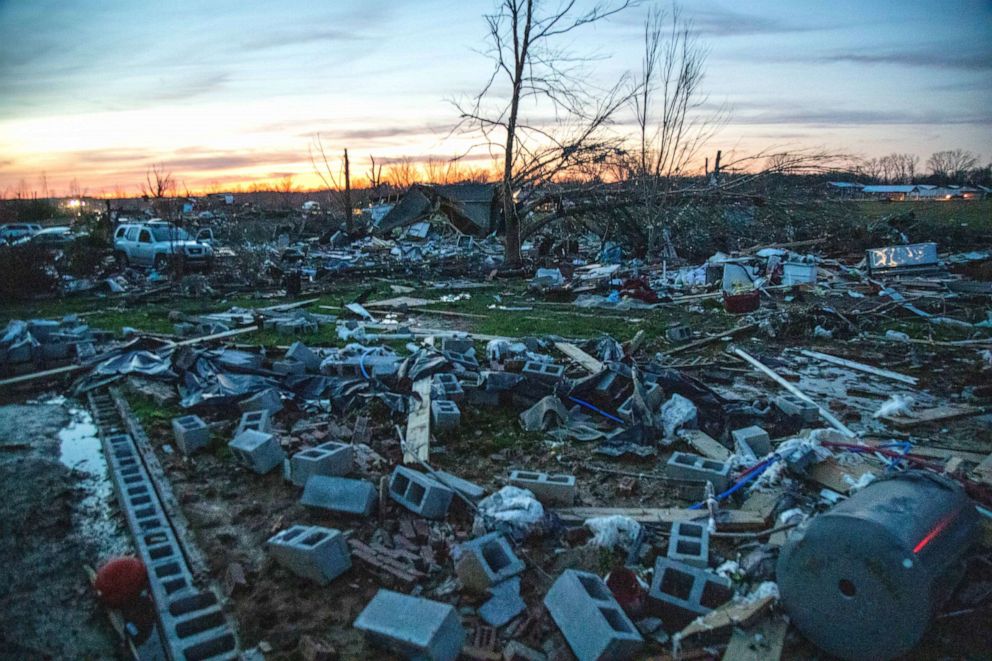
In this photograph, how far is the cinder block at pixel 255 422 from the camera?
526 cm

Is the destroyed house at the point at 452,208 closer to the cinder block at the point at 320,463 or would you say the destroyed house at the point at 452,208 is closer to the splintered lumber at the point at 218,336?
the splintered lumber at the point at 218,336

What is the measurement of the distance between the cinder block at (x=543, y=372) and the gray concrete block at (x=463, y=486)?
2003 mm

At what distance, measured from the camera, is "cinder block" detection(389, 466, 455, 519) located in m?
4.05

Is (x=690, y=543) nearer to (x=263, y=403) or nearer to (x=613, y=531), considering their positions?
(x=613, y=531)

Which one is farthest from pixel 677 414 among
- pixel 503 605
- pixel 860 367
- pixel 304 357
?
pixel 304 357

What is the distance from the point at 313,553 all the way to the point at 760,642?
237cm

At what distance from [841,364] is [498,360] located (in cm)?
456

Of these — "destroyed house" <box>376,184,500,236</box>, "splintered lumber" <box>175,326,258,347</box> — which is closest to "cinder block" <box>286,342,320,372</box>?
"splintered lumber" <box>175,326,258,347</box>

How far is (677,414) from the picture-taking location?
18.4ft

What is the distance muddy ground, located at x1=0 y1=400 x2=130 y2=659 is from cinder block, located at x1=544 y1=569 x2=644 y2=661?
7.15 ft

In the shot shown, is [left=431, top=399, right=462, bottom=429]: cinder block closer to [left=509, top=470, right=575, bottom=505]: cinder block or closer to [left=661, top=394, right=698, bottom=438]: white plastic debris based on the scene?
[left=509, top=470, right=575, bottom=505]: cinder block

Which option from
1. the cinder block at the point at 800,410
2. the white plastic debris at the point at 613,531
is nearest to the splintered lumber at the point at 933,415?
the cinder block at the point at 800,410

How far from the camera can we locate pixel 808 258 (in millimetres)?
15719

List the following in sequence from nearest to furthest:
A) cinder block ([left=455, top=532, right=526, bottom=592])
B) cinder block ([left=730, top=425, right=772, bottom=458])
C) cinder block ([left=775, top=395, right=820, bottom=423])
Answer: cinder block ([left=455, top=532, right=526, bottom=592]), cinder block ([left=730, top=425, right=772, bottom=458]), cinder block ([left=775, top=395, right=820, bottom=423])
